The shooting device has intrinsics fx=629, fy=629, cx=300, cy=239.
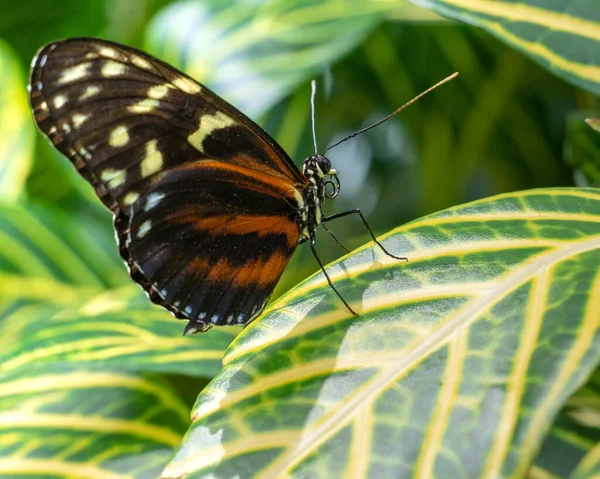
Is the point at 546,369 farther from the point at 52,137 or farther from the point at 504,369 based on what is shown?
the point at 52,137

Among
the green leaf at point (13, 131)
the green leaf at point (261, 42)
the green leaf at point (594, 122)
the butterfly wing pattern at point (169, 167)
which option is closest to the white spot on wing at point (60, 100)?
the butterfly wing pattern at point (169, 167)

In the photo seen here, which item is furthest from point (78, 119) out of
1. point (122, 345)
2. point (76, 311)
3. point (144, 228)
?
point (76, 311)

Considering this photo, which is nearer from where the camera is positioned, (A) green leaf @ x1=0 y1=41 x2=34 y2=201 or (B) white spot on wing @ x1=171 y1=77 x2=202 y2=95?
(B) white spot on wing @ x1=171 y1=77 x2=202 y2=95

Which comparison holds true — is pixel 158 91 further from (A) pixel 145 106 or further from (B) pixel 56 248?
(B) pixel 56 248

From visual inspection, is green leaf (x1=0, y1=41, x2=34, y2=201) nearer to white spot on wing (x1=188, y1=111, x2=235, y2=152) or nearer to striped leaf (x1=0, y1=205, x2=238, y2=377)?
striped leaf (x1=0, y1=205, x2=238, y2=377)

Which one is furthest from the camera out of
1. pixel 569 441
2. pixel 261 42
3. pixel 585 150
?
pixel 261 42

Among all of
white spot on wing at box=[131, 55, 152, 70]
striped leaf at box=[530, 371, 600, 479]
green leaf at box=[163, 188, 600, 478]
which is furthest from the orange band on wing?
striped leaf at box=[530, 371, 600, 479]
